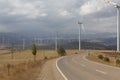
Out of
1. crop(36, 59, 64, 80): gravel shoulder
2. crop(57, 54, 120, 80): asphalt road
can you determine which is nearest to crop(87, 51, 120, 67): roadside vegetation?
crop(57, 54, 120, 80): asphalt road

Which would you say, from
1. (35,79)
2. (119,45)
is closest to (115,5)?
(119,45)

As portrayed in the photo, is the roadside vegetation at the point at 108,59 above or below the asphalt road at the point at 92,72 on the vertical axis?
below

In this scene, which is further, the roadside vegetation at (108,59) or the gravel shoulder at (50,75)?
the roadside vegetation at (108,59)

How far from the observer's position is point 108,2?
79812 mm

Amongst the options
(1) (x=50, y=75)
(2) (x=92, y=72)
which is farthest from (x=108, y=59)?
(1) (x=50, y=75)

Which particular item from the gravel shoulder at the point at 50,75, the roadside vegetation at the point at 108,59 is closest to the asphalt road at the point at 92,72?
the gravel shoulder at the point at 50,75

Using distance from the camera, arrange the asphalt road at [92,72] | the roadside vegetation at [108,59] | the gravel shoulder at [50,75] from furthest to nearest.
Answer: the roadside vegetation at [108,59], the gravel shoulder at [50,75], the asphalt road at [92,72]

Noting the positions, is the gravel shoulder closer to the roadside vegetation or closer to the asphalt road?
the asphalt road

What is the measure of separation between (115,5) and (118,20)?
464cm

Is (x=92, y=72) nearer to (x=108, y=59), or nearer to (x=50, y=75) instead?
(x=50, y=75)

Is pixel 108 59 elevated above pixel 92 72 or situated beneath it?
situated beneath

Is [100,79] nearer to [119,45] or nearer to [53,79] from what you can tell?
[53,79]

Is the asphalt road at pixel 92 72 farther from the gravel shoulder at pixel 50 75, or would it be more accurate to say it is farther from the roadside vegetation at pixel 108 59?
the roadside vegetation at pixel 108 59

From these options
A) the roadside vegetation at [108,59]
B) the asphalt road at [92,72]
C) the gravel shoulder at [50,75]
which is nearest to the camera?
the asphalt road at [92,72]
